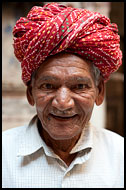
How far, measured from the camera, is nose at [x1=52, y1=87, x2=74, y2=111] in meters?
0.91

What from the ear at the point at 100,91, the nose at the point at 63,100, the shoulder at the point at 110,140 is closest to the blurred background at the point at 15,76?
the shoulder at the point at 110,140

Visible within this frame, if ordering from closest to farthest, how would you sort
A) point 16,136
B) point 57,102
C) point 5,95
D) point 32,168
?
point 57,102, point 32,168, point 16,136, point 5,95

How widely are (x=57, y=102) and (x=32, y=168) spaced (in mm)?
383

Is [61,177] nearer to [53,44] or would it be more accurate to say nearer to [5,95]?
[53,44]

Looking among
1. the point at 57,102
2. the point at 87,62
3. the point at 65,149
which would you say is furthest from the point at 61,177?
the point at 87,62

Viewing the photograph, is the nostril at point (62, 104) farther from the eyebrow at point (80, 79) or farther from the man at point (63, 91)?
the eyebrow at point (80, 79)

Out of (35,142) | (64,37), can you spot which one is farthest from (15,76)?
(64,37)

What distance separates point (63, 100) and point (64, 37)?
289mm

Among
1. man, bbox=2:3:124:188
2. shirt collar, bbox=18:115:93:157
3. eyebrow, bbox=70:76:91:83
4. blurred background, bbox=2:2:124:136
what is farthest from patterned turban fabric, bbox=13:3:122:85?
blurred background, bbox=2:2:124:136

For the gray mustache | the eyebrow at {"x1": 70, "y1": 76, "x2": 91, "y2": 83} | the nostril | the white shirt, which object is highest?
the eyebrow at {"x1": 70, "y1": 76, "x2": 91, "y2": 83}

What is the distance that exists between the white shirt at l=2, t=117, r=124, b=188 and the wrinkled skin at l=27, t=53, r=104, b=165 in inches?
5.9

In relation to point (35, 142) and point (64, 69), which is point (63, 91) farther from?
point (35, 142)

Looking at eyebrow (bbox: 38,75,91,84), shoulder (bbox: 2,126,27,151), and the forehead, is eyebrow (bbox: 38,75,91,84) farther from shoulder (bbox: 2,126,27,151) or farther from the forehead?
shoulder (bbox: 2,126,27,151)

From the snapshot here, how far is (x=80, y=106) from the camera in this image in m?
0.98
